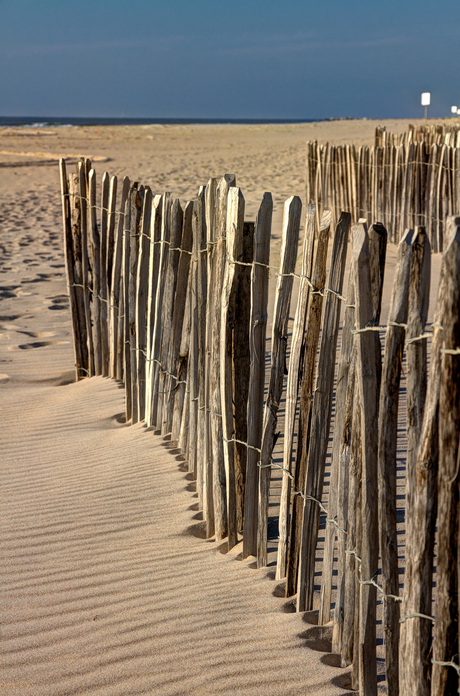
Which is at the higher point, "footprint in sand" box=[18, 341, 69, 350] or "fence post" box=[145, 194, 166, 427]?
"fence post" box=[145, 194, 166, 427]

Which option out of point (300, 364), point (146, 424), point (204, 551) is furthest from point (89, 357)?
point (300, 364)

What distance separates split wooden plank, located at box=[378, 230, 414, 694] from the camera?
5.40ft

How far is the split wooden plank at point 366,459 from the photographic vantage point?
5.79ft

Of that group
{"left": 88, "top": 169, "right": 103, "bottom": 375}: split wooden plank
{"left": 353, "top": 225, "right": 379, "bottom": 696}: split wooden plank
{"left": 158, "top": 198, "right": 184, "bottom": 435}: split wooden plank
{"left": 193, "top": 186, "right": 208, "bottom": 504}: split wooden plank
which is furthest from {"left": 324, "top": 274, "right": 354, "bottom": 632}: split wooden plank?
{"left": 88, "top": 169, "right": 103, "bottom": 375}: split wooden plank

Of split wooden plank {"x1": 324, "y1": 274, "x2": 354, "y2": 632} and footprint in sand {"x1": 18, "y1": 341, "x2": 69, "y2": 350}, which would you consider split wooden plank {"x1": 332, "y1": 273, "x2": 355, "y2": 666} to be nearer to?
split wooden plank {"x1": 324, "y1": 274, "x2": 354, "y2": 632}

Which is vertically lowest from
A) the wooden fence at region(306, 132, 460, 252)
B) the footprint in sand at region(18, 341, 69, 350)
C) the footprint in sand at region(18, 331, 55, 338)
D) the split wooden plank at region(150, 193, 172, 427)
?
the footprint in sand at region(18, 341, 69, 350)

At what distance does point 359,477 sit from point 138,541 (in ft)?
4.29

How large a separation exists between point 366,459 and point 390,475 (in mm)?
95

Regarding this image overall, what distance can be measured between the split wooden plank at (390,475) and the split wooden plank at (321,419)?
380 millimetres

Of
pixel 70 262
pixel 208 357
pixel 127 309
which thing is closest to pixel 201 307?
pixel 208 357

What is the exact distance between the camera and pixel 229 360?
272 centimetres

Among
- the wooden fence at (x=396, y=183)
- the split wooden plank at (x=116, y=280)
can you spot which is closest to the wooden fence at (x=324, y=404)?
the split wooden plank at (x=116, y=280)

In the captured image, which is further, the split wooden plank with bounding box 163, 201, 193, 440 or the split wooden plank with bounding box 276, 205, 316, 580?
the split wooden plank with bounding box 163, 201, 193, 440

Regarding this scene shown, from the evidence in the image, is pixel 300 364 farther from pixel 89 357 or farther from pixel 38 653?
pixel 89 357
